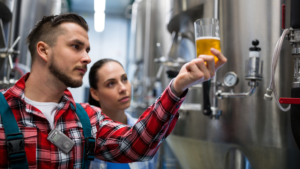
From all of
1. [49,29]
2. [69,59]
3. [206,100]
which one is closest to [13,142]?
[69,59]

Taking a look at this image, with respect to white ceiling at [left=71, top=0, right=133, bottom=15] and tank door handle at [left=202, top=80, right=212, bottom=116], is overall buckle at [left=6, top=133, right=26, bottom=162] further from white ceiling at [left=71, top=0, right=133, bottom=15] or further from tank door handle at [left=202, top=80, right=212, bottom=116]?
white ceiling at [left=71, top=0, right=133, bottom=15]

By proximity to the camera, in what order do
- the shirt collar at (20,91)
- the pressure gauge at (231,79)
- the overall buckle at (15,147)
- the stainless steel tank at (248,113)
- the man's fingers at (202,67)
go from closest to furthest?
1. the man's fingers at (202,67)
2. the overall buckle at (15,147)
3. the shirt collar at (20,91)
4. the stainless steel tank at (248,113)
5. the pressure gauge at (231,79)

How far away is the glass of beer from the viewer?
2.43 feet

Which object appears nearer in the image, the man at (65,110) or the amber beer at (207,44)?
the amber beer at (207,44)

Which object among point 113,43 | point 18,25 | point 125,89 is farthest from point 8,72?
point 113,43

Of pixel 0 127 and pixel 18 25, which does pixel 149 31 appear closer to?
pixel 18 25

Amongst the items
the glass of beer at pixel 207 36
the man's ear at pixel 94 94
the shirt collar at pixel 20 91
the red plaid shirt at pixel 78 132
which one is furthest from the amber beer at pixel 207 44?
the man's ear at pixel 94 94

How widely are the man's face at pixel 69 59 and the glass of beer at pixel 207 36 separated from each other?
1.50 feet

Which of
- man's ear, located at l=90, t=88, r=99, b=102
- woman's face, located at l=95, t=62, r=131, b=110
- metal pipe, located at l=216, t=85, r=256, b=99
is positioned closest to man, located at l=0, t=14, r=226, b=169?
woman's face, located at l=95, t=62, r=131, b=110

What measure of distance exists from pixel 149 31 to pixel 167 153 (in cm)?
171

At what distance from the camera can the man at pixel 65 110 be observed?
867mm

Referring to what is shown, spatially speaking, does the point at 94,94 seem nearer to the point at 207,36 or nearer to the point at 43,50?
the point at 43,50

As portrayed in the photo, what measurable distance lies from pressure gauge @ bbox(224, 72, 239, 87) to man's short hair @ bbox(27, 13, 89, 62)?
869 millimetres

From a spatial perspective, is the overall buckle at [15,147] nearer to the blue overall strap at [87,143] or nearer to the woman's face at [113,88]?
the blue overall strap at [87,143]
